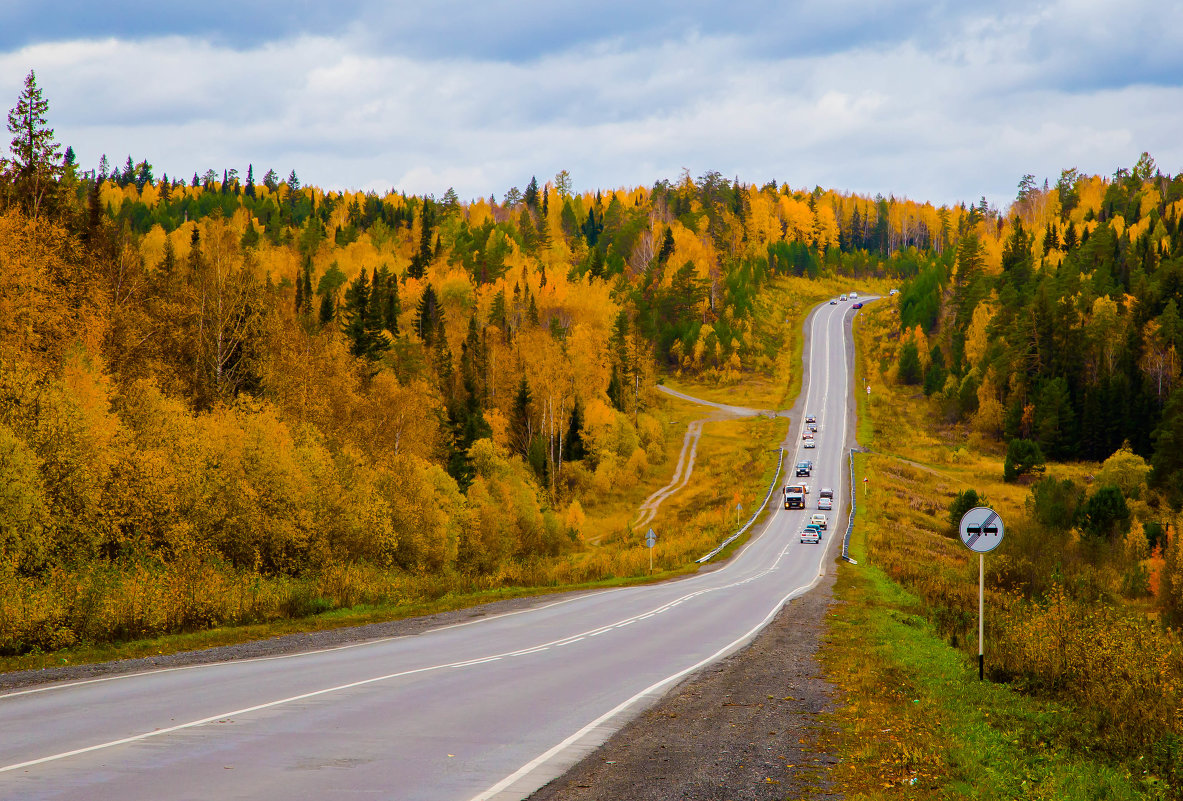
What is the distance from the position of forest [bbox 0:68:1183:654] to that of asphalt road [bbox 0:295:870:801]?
5725mm

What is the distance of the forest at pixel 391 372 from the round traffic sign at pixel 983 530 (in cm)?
1565

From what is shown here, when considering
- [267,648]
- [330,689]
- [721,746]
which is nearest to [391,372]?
[267,648]

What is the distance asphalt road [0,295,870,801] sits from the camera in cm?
728

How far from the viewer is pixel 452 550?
1684 inches

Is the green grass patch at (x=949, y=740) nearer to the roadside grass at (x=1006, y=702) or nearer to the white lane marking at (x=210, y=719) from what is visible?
the roadside grass at (x=1006, y=702)

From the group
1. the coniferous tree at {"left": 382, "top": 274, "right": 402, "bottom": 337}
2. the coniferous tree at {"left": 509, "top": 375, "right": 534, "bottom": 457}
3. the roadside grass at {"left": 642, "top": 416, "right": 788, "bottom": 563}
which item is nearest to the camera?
the roadside grass at {"left": 642, "top": 416, "right": 788, "bottom": 563}

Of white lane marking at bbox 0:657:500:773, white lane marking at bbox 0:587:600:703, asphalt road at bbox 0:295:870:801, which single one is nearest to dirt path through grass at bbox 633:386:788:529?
white lane marking at bbox 0:587:600:703

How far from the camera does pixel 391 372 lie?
6144 cm

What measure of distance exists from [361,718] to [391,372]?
175 ft

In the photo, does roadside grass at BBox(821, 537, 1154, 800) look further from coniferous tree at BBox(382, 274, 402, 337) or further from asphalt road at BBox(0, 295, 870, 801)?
coniferous tree at BBox(382, 274, 402, 337)

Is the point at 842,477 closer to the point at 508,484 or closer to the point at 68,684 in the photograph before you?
the point at 508,484

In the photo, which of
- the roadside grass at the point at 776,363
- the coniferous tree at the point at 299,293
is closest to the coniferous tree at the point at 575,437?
the coniferous tree at the point at 299,293

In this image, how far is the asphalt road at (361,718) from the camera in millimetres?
7277

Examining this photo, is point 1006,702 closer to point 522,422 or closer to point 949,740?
point 949,740
